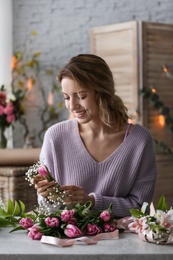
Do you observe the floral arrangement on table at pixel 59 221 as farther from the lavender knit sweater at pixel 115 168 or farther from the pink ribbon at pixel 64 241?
the lavender knit sweater at pixel 115 168

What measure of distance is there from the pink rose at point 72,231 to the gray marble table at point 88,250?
0.30 ft

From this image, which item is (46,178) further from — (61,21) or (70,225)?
(61,21)

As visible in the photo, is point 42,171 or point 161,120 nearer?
point 42,171

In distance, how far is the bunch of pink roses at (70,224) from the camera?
2428 millimetres

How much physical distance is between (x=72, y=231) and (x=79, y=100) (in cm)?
80

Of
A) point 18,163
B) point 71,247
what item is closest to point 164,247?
point 71,247

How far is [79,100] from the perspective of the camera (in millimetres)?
3047

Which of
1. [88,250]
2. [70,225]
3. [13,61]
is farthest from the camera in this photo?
[13,61]

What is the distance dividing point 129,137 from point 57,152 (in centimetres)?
35

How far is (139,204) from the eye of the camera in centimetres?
306

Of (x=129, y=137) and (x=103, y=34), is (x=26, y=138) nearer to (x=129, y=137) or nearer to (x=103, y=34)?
(x=103, y=34)

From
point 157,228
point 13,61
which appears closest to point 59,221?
point 157,228

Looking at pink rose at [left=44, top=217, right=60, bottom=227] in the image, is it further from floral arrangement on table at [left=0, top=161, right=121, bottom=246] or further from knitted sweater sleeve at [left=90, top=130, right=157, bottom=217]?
knitted sweater sleeve at [left=90, top=130, right=157, bottom=217]

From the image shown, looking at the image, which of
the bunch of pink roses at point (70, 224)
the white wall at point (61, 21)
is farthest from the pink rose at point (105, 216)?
the white wall at point (61, 21)
